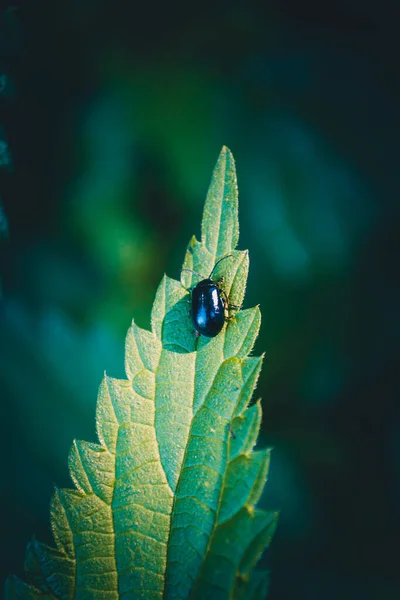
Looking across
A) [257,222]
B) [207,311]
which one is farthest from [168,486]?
[257,222]

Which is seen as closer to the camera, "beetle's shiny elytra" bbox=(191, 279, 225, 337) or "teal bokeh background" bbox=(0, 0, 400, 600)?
"beetle's shiny elytra" bbox=(191, 279, 225, 337)

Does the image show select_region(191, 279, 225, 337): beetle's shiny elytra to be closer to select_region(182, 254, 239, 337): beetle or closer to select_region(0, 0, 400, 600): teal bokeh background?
select_region(182, 254, 239, 337): beetle

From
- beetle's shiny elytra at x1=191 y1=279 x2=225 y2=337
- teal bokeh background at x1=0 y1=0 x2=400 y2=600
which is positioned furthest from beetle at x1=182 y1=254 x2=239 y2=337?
teal bokeh background at x1=0 y1=0 x2=400 y2=600

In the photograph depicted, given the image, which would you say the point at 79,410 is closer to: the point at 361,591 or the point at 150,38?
the point at 361,591

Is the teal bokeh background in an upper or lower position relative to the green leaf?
upper

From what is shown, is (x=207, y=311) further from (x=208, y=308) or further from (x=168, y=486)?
(x=168, y=486)
